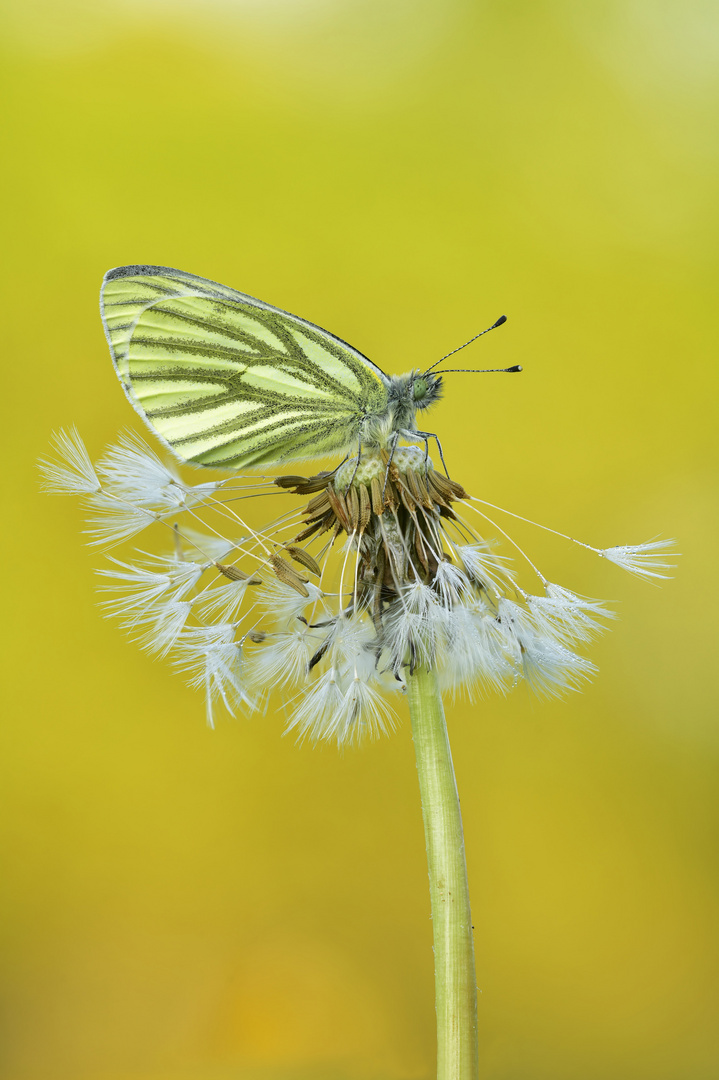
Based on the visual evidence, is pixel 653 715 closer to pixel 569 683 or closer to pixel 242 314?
pixel 569 683

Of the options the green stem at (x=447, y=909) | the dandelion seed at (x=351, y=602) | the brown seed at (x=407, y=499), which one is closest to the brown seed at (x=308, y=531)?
the dandelion seed at (x=351, y=602)

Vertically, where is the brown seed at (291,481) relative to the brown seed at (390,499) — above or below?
above

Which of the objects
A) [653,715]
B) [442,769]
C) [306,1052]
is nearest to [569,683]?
[442,769]

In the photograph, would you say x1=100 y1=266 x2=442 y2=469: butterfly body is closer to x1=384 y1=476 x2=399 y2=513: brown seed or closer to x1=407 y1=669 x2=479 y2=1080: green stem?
x1=384 y1=476 x2=399 y2=513: brown seed

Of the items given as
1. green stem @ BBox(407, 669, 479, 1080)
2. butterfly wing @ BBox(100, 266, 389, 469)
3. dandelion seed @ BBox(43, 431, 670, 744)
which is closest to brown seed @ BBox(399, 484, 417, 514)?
dandelion seed @ BBox(43, 431, 670, 744)

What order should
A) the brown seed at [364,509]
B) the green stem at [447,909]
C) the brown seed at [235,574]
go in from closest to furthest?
1. the green stem at [447,909]
2. the brown seed at [364,509]
3. the brown seed at [235,574]

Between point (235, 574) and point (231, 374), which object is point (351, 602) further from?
point (231, 374)

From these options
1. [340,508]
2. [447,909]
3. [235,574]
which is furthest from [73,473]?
[447,909]

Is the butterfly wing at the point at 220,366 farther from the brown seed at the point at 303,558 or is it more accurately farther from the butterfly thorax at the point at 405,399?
the brown seed at the point at 303,558
